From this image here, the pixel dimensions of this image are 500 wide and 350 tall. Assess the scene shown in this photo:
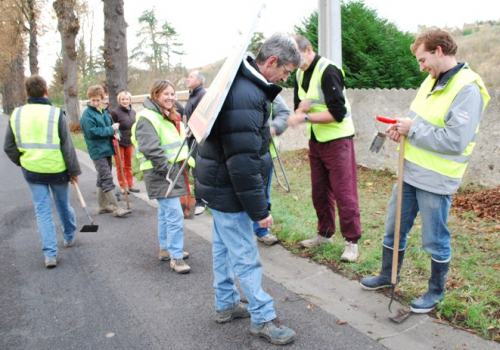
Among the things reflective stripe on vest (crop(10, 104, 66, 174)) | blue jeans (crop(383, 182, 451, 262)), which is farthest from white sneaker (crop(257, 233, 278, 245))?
reflective stripe on vest (crop(10, 104, 66, 174))

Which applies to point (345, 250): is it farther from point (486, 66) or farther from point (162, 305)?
point (486, 66)

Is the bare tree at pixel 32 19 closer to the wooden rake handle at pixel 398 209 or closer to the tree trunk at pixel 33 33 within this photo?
the tree trunk at pixel 33 33

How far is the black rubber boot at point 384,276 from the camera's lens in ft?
11.8

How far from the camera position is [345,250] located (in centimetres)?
432

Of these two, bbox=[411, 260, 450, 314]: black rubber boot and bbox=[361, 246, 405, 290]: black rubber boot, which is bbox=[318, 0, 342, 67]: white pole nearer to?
bbox=[361, 246, 405, 290]: black rubber boot

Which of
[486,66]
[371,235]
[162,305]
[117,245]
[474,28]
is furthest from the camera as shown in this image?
[474,28]

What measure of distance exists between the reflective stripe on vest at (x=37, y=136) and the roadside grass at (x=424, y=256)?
8.71 feet

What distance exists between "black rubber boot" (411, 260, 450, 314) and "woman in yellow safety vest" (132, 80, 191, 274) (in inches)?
85.8

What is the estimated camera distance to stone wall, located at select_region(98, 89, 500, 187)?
631 centimetres

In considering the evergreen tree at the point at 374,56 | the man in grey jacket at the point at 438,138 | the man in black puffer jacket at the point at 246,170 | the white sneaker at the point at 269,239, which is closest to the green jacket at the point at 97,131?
the white sneaker at the point at 269,239

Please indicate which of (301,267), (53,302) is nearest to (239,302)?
(301,267)

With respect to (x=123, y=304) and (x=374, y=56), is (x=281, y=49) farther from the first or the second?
(x=374, y=56)

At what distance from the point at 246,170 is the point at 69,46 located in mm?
18906

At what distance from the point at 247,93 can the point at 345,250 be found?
2.28m
